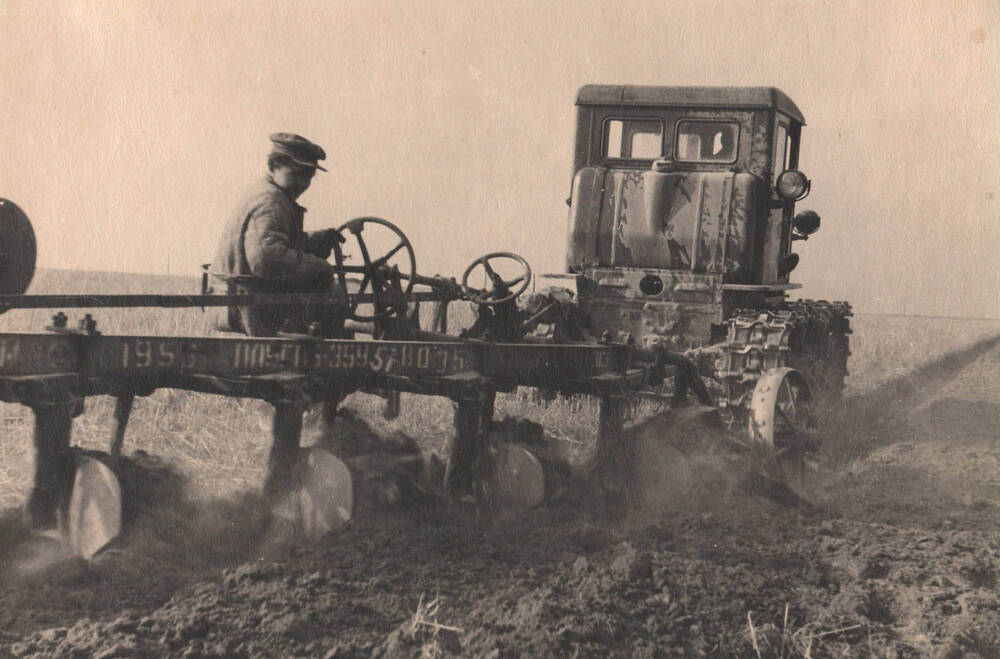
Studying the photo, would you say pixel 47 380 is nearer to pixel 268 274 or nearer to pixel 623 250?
pixel 268 274

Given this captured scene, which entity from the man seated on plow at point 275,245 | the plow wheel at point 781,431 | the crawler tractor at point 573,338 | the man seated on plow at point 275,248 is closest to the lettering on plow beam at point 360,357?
the crawler tractor at point 573,338

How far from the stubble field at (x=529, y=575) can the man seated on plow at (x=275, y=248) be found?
871 mm

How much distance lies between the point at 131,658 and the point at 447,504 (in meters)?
2.22

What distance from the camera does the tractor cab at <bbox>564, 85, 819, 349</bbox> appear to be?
28.4ft

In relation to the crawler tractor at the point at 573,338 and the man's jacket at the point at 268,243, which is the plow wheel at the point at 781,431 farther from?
the man's jacket at the point at 268,243

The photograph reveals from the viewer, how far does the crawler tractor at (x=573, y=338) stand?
14.5ft

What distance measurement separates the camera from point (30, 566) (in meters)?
4.15

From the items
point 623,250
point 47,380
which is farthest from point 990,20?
point 47,380

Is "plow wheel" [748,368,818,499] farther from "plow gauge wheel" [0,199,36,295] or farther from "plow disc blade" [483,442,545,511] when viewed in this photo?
"plow gauge wheel" [0,199,36,295]

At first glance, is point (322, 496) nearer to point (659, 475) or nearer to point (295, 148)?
point (295, 148)

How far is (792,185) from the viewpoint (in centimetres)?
877

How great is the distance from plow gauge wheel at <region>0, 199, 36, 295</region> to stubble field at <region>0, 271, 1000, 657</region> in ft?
3.34

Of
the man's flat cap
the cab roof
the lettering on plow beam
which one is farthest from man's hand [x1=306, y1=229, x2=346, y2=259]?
the cab roof

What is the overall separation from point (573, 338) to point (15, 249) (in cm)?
486
